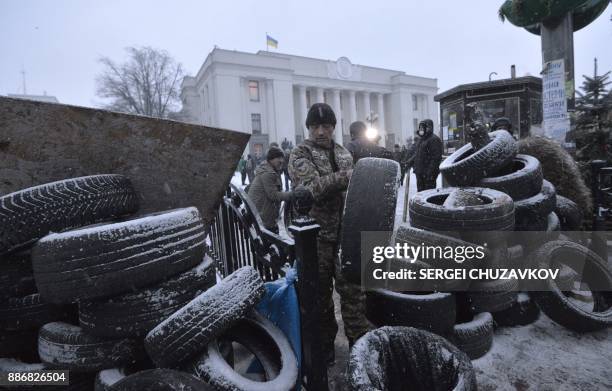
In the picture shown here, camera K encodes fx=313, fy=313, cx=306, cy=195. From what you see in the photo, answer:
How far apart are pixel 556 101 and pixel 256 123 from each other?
40042 millimetres

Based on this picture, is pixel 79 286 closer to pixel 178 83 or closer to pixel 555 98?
pixel 555 98

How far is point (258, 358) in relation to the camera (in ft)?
6.26

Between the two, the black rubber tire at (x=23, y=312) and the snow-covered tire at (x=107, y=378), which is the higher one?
the black rubber tire at (x=23, y=312)

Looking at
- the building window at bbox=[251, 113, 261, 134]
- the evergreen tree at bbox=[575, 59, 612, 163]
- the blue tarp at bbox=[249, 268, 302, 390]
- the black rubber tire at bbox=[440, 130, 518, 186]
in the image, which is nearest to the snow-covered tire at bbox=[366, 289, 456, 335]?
the blue tarp at bbox=[249, 268, 302, 390]

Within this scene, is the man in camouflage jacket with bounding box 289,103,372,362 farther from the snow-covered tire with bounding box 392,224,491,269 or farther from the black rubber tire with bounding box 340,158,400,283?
the snow-covered tire with bounding box 392,224,491,269

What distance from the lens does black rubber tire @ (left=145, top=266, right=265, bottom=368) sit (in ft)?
4.97

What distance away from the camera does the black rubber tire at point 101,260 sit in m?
1.59

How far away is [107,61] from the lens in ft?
109

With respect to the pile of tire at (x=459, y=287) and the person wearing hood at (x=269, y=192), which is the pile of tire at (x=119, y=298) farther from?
the person wearing hood at (x=269, y=192)

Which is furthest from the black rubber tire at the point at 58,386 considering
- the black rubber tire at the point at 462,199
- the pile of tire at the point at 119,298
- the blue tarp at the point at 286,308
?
the black rubber tire at the point at 462,199

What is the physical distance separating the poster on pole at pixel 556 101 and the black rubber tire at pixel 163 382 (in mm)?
Answer: 7858

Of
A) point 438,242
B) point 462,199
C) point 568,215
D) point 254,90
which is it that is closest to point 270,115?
point 254,90

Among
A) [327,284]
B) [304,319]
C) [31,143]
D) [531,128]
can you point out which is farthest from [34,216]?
[531,128]

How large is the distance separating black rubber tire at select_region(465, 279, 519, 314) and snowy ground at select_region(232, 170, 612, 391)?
1.20 feet
